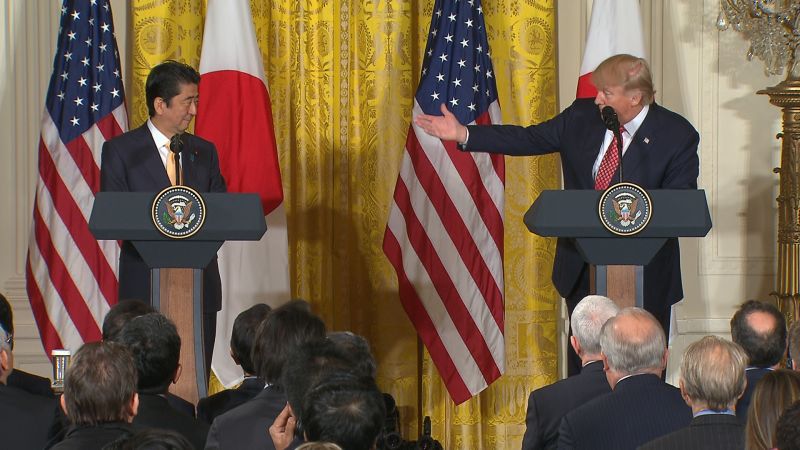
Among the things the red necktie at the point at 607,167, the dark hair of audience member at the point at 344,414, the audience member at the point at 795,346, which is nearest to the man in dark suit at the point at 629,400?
the audience member at the point at 795,346

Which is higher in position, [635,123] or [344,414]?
[635,123]

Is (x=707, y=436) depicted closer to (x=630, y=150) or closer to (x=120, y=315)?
(x=120, y=315)

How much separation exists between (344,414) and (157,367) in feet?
3.71

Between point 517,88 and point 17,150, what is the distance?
9.16 feet

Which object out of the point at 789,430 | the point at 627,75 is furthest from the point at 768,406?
the point at 627,75

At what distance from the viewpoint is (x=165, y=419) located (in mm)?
3402

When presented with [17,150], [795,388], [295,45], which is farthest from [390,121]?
[795,388]

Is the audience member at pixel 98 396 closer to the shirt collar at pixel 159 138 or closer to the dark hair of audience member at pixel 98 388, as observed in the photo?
the dark hair of audience member at pixel 98 388

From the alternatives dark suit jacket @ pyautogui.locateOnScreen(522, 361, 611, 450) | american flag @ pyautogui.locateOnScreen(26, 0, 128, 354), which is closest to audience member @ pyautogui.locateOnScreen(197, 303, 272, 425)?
dark suit jacket @ pyautogui.locateOnScreen(522, 361, 611, 450)

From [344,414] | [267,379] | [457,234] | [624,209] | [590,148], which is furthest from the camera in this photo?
[457,234]

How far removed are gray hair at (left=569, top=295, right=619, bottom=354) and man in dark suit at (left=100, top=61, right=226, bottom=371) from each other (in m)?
1.90

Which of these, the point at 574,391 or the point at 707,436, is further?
the point at 574,391

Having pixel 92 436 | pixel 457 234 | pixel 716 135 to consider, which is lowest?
pixel 92 436

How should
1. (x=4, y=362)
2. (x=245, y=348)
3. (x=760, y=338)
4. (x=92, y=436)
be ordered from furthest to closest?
(x=760, y=338), (x=245, y=348), (x=4, y=362), (x=92, y=436)
